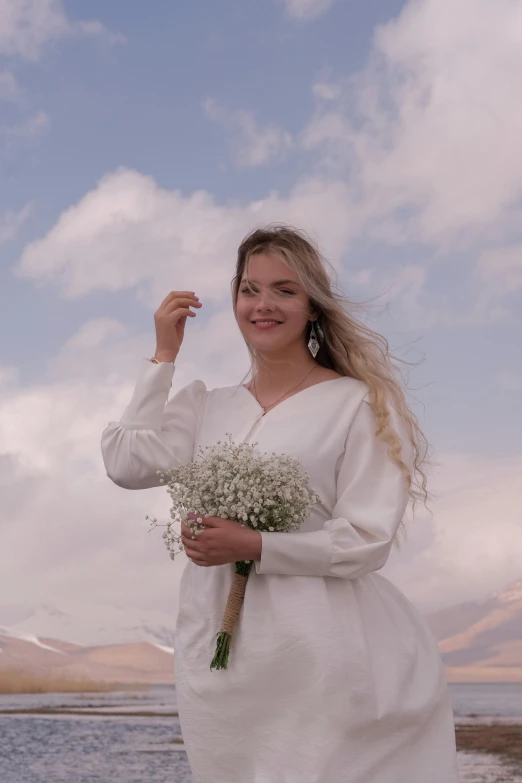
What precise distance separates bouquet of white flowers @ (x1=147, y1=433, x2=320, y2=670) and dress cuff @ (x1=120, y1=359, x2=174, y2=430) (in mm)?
427

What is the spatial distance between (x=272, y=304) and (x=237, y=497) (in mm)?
752

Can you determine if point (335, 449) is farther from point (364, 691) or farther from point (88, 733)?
point (88, 733)

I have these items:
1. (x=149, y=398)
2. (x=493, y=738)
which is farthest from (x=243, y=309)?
(x=493, y=738)

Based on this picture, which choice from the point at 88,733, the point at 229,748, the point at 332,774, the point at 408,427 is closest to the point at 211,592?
the point at 229,748

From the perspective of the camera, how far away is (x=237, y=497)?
2.65 meters

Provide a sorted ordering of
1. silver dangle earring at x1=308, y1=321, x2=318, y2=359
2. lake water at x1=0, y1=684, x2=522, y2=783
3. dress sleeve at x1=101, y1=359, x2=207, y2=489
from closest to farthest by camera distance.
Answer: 1. dress sleeve at x1=101, y1=359, x2=207, y2=489
2. silver dangle earring at x1=308, y1=321, x2=318, y2=359
3. lake water at x1=0, y1=684, x2=522, y2=783

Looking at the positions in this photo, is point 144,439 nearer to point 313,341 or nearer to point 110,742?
point 313,341

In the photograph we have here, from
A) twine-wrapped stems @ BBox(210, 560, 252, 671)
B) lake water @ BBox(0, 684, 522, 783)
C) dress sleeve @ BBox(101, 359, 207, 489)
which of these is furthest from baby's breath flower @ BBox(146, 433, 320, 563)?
lake water @ BBox(0, 684, 522, 783)

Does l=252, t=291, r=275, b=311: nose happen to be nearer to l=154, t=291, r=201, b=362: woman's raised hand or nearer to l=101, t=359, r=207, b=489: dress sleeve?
l=154, t=291, r=201, b=362: woman's raised hand

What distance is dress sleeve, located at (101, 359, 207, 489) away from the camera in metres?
3.11

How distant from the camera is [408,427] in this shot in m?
3.09

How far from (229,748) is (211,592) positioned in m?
0.45

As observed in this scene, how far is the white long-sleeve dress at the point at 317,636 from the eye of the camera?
269cm

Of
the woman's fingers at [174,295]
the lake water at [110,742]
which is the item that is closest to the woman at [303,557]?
the woman's fingers at [174,295]
